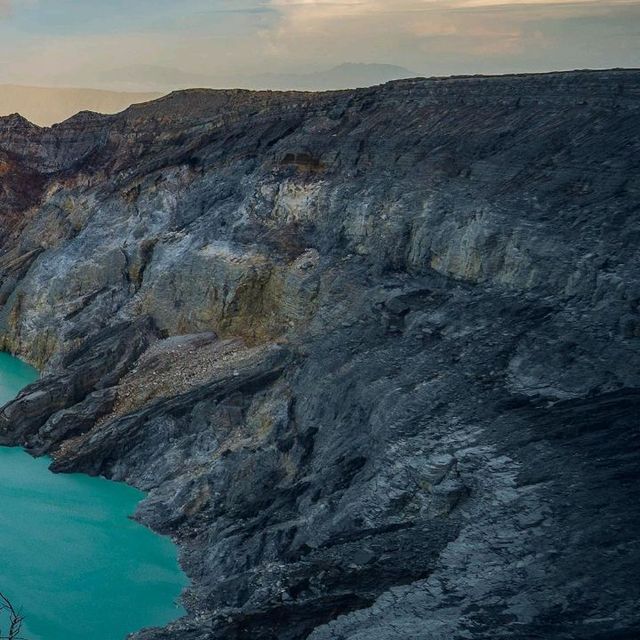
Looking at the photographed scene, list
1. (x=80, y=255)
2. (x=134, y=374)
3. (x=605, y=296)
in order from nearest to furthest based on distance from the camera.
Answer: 1. (x=605, y=296)
2. (x=134, y=374)
3. (x=80, y=255)

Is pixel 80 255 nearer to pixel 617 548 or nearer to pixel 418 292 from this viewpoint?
pixel 418 292

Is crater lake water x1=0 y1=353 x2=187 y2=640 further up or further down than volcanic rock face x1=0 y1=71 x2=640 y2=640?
further down

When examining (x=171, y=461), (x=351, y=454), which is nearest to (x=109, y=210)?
(x=171, y=461)

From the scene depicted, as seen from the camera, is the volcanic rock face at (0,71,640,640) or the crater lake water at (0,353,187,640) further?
the crater lake water at (0,353,187,640)

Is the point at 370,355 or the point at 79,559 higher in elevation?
the point at 370,355

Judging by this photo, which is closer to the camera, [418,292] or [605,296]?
[605,296]

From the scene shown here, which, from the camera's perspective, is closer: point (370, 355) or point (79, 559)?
point (79, 559)
